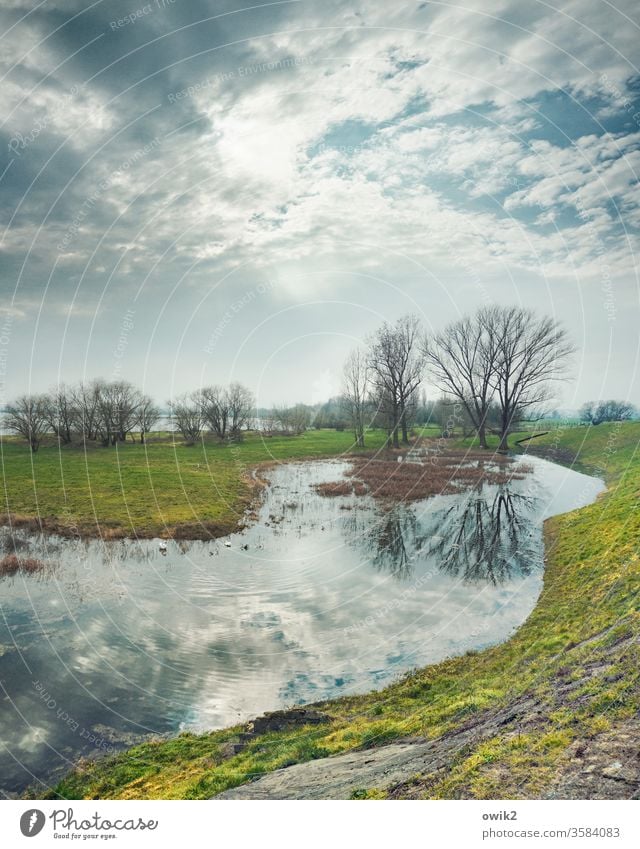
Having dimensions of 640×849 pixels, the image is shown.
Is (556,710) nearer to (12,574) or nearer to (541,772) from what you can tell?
(541,772)

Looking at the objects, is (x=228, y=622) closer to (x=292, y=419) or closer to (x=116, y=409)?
(x=116, y=409)

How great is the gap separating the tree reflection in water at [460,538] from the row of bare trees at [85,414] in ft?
177

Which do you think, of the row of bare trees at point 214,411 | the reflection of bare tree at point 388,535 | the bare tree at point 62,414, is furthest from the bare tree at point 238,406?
the reflection of bare tree at point 388,535

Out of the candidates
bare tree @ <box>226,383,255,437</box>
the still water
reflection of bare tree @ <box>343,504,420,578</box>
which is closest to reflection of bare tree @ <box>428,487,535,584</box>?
the still water

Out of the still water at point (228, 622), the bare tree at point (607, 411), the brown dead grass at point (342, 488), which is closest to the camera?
the still water at point (228, 622)

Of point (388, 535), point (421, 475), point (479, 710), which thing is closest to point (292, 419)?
point (421, 475)

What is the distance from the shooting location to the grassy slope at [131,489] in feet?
80.1

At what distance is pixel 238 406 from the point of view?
3056 inches

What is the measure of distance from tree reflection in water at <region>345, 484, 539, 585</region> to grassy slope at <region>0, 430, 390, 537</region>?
8181 millimetres

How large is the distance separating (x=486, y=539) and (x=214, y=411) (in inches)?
2459

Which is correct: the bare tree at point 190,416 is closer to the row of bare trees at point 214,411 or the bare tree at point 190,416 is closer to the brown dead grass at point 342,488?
the row of bare trees at point 214,411

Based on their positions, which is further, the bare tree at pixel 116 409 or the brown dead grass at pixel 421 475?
the bare tree at pixel 116 409

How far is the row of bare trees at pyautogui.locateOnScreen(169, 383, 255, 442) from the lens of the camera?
76250mm
